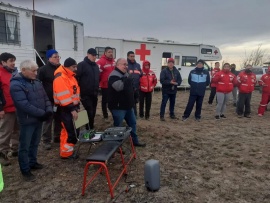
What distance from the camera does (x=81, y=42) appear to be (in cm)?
1032

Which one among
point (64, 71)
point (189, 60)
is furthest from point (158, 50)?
point (64, 71)

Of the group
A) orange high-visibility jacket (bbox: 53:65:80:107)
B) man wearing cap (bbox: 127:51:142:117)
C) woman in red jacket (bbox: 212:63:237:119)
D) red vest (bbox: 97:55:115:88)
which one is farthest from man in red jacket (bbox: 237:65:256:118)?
orange high-visibility jacket (bbox: 53:65:80:107)

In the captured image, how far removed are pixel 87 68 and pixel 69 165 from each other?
6.31 feet

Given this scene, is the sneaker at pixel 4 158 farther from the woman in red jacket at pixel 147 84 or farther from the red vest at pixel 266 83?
the red vest at pixel 266 83

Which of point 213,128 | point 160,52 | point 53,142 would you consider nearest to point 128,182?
point 53,142

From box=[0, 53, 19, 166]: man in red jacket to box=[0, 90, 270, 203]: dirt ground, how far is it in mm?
297

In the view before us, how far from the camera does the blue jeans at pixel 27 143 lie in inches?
135

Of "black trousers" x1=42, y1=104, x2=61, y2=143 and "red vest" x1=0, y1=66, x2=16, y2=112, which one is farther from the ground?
"red vest" x1=0, y1=66, x2=16, y2=112

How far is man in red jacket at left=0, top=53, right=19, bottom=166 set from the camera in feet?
13.3

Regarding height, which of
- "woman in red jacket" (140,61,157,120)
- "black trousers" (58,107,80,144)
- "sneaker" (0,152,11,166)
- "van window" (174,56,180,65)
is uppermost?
"van window" (174,56,180,65)

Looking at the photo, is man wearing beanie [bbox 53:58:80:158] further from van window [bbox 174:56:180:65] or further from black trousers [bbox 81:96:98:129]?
van window [bbox 174:56:180:65]

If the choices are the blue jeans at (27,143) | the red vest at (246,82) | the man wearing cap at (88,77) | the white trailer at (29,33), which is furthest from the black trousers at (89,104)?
the red vest at (246,82)

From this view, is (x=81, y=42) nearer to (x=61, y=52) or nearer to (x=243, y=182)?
(x=61, y=52)

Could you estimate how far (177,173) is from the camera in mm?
3855
